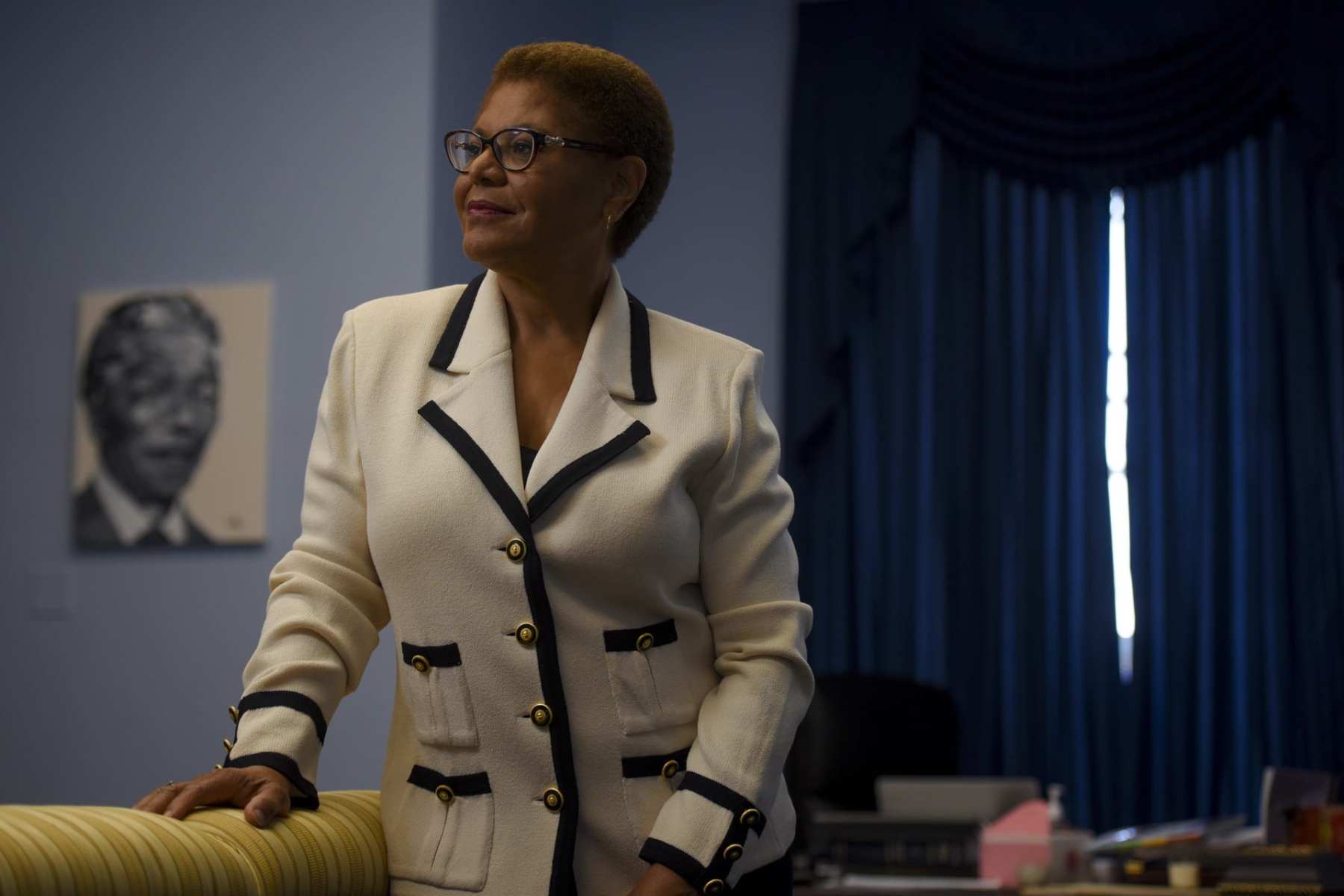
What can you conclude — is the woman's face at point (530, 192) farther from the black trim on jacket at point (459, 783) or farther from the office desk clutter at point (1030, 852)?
the office desk clutter at point (1030, 852)

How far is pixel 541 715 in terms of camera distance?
4.50ft

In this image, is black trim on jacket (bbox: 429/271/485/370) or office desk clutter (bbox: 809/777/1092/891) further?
office desk clutter (bbox: 809/777/1092/891)

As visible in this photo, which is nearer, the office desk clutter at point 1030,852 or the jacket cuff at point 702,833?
the jacket cuff at point 702,833

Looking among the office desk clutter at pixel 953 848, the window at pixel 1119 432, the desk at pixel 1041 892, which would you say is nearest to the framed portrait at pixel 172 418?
the office desk clutter at pixel 953 848

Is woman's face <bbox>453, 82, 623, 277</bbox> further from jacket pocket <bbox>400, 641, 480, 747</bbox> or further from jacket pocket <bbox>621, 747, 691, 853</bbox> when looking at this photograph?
jacket pocket <bbox>621, 747, 691, 853</bbox>

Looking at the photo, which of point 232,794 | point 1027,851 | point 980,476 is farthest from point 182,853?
point 980,476

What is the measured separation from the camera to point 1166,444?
4.82m

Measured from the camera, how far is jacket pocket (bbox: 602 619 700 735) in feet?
4.61

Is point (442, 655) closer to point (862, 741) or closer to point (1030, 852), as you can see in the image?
point (1030, 852)

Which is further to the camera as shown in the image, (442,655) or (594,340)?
(594,340)

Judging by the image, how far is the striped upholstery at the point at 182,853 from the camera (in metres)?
0.94

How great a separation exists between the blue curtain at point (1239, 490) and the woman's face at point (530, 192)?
3640 millimetres

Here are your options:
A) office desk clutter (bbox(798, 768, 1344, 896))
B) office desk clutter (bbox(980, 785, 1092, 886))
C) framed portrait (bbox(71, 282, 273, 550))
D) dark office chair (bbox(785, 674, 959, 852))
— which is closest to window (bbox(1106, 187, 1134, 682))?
dark office chair (bbox(785, 674, 959, 852))

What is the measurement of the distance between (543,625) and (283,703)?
0.78 ft
